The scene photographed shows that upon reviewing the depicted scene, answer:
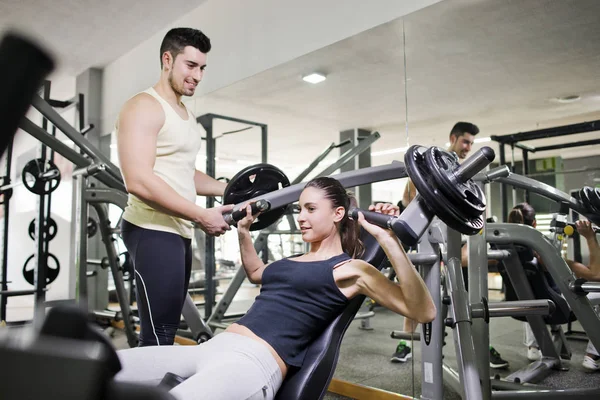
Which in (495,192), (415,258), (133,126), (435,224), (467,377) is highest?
(133,126)

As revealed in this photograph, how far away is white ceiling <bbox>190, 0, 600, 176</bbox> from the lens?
1.99m

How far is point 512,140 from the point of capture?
2.17 m

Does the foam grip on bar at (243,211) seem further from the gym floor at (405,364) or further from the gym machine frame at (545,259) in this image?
the gym machine frame at (545,259)

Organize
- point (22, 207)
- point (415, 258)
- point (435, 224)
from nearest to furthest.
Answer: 1. point (415, 258)
2. point (435, 224)
3. point (22, 207)

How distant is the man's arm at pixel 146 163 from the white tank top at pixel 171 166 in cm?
4

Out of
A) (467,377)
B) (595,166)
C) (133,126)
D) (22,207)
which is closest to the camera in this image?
(133,126)

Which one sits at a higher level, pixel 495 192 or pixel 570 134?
pixel 570 134

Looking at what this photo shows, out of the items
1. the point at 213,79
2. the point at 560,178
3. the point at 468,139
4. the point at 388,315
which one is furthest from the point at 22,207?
the point at 560,178

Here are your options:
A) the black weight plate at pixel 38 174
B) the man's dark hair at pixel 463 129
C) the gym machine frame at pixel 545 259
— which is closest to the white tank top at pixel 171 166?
the gym machine frame at pixel 545 259

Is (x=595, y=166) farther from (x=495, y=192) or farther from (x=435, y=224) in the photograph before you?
(x=435, y=224)

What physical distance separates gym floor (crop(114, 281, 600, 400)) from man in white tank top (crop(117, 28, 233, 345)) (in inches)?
24.4

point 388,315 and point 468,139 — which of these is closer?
point 468,139

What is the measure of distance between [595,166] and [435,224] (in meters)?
0.76

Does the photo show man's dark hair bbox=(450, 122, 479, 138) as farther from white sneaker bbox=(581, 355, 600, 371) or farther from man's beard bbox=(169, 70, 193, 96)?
man's beard bbox=(169, 70, 193, 96)
